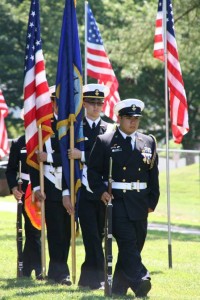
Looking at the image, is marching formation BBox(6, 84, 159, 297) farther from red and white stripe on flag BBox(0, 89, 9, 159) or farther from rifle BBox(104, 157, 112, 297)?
red and white stripe on flag BBox(0, 89, 9, 159)

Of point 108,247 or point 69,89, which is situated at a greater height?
point 69,89

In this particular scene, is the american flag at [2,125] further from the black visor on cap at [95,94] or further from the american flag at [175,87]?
the black visor on cap at [95,94]

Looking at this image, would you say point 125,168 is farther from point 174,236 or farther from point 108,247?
point 174,236

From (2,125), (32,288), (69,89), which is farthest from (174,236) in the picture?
(32,288)

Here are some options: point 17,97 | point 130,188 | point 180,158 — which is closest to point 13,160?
point 130,188

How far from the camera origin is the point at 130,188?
10484mm

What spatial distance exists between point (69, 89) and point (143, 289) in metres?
2.43

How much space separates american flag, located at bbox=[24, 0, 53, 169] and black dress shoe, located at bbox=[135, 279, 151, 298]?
2364 millimetres

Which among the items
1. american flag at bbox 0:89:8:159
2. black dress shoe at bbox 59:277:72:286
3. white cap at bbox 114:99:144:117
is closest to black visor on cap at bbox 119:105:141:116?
white cap at bbox 114:99:144:117

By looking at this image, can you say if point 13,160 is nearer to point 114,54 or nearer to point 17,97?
point 114,54

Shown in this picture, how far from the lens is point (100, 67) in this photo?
1838 cm

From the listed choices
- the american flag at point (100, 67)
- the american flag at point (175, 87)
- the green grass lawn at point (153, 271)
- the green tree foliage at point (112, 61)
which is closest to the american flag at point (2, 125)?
the green grass lawn at point (153, 271)

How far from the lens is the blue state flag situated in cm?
1130

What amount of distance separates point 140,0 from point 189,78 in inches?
170
